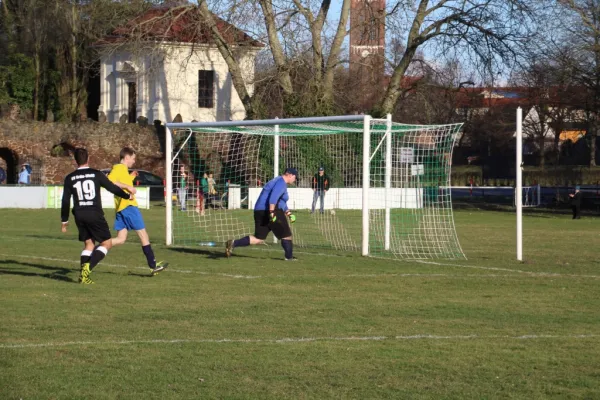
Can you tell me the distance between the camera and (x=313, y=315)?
10578 millimetres

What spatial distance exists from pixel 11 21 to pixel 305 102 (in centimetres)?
2346

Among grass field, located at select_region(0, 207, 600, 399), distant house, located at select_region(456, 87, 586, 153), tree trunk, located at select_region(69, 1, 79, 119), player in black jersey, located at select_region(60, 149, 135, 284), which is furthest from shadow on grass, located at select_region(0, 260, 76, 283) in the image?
distant house, located at select_region(456, 87, 586, 153)

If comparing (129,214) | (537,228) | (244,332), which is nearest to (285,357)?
(244,332)

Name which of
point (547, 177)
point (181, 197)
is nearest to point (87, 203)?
point (181, 197)

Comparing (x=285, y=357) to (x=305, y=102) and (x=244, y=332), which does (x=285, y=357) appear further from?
(x=305, y=102)

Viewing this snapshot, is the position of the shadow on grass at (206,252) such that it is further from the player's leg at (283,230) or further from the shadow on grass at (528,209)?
the shadow on grass at (528,209)

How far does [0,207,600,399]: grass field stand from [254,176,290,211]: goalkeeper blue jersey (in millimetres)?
996

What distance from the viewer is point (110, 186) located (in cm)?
1304

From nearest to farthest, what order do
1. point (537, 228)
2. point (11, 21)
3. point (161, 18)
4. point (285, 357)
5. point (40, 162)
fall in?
1. point (285, 357)
2. point (537, 228)
3. point (161, 18)
4. point (40, 162)
5. point (11, 21)

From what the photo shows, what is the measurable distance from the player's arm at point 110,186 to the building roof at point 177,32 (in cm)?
2353

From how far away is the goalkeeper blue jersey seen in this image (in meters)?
16.3

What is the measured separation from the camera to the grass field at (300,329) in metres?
7.20

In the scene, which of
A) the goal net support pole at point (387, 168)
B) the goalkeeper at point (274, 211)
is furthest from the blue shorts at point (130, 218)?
the goal net support pole at point (387, 168)

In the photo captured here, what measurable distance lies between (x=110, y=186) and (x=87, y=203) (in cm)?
38
